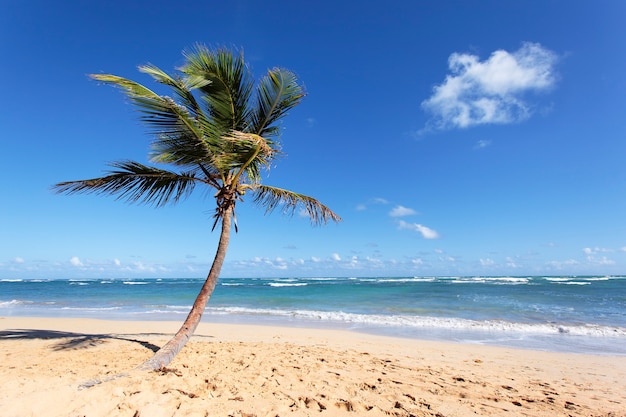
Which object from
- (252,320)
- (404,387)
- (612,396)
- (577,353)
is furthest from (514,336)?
(252,320)

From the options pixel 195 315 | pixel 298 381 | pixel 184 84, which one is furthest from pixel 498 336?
pixel 184 84

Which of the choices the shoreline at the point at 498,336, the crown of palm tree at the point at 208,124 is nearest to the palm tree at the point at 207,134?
the crown of palm tree at the point at 208,124

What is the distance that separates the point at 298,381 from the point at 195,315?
212cm

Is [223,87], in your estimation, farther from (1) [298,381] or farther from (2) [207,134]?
(1) [298,381]

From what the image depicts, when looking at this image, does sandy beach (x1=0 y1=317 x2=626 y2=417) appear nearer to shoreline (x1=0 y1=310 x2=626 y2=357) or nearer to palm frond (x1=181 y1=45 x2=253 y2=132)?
shoreline (x1=0 y1=310 x2=626 y2=357)

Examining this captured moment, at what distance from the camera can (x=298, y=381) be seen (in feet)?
15.8

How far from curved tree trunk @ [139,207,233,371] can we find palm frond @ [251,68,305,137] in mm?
1946

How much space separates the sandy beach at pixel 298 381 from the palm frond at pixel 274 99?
178 inches

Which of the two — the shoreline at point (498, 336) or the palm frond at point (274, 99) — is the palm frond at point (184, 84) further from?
the shoreline at point (498, 336)

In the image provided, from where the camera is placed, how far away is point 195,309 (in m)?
5.68

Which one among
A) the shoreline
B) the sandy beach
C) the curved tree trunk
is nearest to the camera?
the sandy beach

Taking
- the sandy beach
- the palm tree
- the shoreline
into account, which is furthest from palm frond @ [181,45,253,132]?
the shoreline

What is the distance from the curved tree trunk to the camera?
5039 mm

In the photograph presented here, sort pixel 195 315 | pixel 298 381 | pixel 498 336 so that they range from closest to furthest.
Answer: pixel 298 381, pixel 195 315, pixel 498 336
